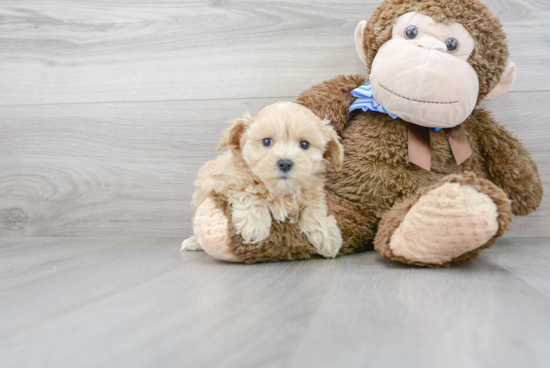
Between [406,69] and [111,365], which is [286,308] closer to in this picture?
[111,365]

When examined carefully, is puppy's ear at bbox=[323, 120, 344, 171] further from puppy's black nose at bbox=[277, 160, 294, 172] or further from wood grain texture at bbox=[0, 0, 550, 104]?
wood grain texture at bbox=[0, 0, 550, 104]

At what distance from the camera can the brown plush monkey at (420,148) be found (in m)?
0.66

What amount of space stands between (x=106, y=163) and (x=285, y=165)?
64cm

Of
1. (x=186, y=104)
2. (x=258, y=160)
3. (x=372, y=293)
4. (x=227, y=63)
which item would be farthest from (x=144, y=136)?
(x=372, y=293)

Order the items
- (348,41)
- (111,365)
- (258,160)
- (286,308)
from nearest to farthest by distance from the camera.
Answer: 1. (111,365)
2. (286,308)
3. (258,160)
4. (348,41)

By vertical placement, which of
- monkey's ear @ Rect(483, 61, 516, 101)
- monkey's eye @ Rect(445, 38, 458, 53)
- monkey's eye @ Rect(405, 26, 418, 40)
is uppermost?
monkey's eye @ Rect(405, 26, 418, 40)

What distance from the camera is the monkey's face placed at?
29.6 inches

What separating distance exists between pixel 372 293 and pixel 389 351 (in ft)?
0.58

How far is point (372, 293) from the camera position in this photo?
561 millimetres

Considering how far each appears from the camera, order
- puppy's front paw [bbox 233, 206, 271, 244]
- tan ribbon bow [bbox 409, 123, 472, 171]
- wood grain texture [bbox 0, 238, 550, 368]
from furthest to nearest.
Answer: tan ribbon bow [bbox 409, 123, 472, 171] → puppy's front paw [bbox 233, 206, 271, 244] → wood grain texture [bbox 0, 238, 550, 368]

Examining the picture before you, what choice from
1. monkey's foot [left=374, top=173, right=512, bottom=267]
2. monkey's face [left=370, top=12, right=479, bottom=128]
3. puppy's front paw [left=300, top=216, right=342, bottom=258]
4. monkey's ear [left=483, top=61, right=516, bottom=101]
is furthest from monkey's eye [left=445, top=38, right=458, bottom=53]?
puppy's front paw [left=300, top=216, right=342, bottom=258]

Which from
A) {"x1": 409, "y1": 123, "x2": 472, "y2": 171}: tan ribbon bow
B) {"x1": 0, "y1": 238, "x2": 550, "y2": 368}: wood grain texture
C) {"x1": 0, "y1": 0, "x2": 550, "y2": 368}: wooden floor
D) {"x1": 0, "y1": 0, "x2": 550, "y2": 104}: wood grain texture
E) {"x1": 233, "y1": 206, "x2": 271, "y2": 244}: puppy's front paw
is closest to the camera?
{"x1": 0, "y1": 238, "x2": 550, "y2": 368}: wood grain texture

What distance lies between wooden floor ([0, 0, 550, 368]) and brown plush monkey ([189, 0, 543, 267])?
49 millimetres

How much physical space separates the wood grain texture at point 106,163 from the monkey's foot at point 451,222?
526mm
